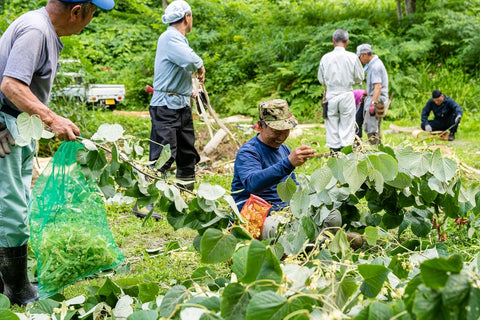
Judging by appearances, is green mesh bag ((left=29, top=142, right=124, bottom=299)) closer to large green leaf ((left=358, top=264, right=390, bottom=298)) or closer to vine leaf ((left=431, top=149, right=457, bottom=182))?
vine leaf ((left=431, top=149, right=457, bottom=182))

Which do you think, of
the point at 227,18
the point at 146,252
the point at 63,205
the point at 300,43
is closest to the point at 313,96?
the point at 300,43

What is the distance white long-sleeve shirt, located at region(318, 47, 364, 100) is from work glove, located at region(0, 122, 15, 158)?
507cm

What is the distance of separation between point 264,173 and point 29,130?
137cm

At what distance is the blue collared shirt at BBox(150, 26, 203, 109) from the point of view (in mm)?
5047

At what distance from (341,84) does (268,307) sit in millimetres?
6327

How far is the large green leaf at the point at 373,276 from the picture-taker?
1591mm

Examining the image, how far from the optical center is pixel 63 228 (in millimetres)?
3297

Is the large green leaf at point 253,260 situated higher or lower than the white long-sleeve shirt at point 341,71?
higher

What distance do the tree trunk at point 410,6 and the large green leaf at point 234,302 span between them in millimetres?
14553

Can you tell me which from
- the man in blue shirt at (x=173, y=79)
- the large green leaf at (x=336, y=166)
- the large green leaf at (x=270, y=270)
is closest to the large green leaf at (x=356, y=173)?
the large green leaf at (x=336, y=166)

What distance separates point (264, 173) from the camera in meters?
3.33

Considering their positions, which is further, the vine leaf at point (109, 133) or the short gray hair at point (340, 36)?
the short gray hair at point (340, 36)

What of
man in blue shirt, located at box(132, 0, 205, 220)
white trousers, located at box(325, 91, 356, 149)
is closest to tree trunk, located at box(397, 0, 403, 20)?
white trousers, located at box(325, 91, 356, 149)

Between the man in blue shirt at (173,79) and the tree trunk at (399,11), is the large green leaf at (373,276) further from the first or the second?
the tree trunk at (399,11)
